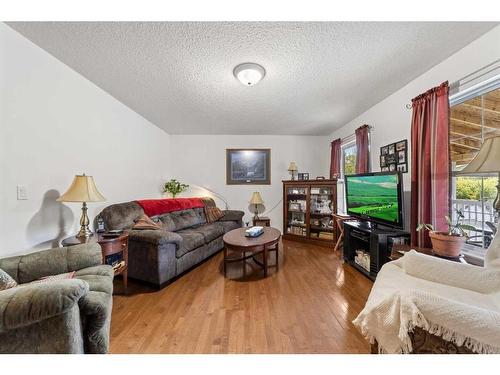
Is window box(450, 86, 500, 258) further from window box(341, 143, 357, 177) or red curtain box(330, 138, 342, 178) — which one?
red curtain box(330, 138, 342, 178)

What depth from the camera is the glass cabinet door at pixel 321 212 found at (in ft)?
12.5

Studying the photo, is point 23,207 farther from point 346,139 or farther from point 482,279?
point 346,139

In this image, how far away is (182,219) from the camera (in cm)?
348

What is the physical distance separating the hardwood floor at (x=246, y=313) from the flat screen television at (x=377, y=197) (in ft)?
2.55

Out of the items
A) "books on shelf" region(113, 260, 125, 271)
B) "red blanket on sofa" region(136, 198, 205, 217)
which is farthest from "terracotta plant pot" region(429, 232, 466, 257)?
"red blanket on sofa" region(136, 198, 205, 217)

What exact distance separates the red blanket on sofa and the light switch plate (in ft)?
4.32

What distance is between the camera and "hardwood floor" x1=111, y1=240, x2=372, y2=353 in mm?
1380

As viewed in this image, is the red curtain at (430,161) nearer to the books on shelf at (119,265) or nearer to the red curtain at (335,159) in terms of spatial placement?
the red curtain at (335,159)

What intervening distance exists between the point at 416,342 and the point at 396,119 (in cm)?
259

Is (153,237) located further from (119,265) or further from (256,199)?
(256,199)

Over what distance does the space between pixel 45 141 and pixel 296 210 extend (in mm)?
3817

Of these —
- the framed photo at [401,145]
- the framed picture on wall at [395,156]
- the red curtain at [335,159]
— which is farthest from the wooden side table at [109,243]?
the red curtain at [335,159]

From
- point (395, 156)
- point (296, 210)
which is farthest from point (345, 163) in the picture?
point (395, 156)

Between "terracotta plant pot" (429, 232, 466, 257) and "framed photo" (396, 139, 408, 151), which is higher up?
"framed photo" (396, 139, 408, 151)
